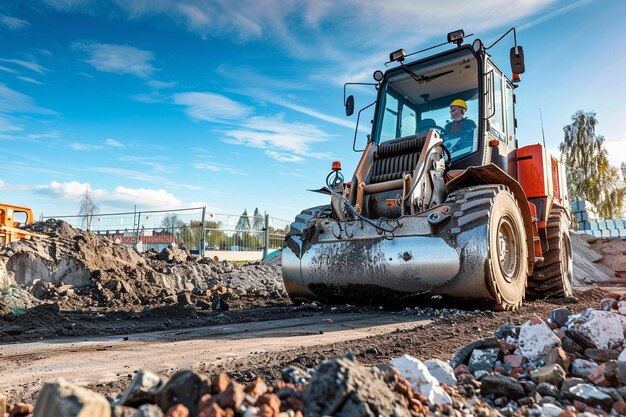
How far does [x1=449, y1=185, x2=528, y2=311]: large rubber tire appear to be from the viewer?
5.93 metres

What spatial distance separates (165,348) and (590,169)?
41.7 m

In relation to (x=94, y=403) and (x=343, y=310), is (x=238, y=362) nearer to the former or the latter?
(x=94, y=403)

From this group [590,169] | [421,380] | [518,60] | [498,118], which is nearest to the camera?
[421,380]

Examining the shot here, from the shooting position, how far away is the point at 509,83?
852cm

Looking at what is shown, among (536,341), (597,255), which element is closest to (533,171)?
A: (536,341)

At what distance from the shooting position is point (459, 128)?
25.1 ft

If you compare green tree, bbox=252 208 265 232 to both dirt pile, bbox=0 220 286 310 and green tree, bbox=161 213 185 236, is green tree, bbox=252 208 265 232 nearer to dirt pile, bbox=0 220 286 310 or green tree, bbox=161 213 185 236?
green tree, bbox=161 213 185 236

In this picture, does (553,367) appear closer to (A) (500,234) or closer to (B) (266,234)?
(A) (500,234)

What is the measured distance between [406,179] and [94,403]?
17.7ft

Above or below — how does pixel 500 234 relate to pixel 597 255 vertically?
below

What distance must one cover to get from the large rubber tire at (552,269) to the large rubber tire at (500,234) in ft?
4.93

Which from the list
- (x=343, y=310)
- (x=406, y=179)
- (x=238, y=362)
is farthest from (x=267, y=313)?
(x=238, y=362)

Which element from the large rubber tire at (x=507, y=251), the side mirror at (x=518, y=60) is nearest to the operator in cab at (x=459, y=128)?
the side mirror at (x=518, y=60)

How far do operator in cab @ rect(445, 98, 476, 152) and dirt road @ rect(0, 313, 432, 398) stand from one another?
2.89 metres
